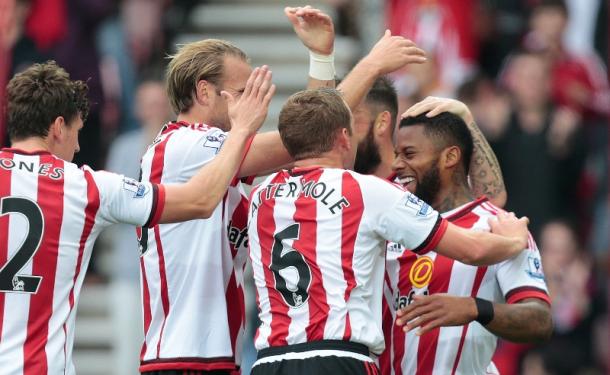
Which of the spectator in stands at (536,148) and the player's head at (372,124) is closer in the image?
the player's head at (372,124)

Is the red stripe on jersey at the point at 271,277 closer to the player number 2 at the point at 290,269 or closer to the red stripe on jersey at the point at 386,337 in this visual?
the player number 2 at the point at 290,269

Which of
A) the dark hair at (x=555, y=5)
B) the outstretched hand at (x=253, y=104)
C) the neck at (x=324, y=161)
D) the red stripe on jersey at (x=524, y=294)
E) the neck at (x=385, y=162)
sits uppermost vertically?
the dark hair at (x=555, y=5)

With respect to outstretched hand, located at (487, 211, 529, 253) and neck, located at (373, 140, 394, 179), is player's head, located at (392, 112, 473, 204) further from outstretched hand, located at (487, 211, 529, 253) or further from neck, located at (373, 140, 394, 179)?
outstretched hand, located at (487, 211, 529, 253)

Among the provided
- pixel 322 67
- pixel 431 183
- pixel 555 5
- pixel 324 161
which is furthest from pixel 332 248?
pixel 555 5

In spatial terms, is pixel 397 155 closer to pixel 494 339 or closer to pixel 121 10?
pixel 494 339

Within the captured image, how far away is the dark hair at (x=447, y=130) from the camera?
8.20 meters

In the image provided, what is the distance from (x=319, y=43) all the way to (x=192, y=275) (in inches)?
54.8

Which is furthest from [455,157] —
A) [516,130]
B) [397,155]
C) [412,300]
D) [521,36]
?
[521,36]

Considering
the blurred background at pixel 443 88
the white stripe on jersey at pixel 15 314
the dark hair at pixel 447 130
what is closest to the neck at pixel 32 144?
the white stripe on jersey at pixel 15 314

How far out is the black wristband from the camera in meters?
7.48

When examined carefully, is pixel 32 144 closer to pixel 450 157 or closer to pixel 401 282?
pixel 401 282

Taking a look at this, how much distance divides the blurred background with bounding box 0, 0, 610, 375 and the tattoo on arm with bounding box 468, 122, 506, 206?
4.61 m

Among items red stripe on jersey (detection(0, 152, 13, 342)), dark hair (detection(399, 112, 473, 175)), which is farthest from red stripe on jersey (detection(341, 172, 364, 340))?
red stripe on jersey (detection(0, 152, 13, 342))

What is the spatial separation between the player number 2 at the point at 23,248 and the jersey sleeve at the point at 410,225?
1.56m
